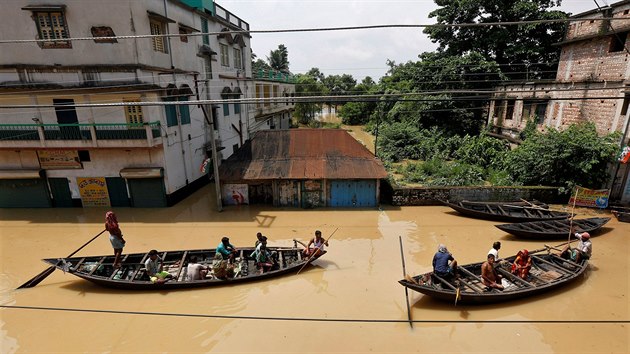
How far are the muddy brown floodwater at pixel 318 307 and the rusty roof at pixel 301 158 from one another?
333 cm

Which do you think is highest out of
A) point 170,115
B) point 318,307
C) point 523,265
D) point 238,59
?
point 238,59

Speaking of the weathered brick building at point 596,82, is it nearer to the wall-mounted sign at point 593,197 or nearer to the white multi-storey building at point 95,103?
the wall-mounted sign at point 593,197

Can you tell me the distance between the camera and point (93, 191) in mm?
17672

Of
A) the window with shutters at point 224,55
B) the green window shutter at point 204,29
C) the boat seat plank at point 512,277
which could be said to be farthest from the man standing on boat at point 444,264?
the window with shutters at point 224,55

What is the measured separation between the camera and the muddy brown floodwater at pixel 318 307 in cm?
823

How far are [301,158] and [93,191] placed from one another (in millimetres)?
11852

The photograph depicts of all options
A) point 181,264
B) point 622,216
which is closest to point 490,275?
point 181,264

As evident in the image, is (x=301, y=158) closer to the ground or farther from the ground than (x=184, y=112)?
closer to the ground

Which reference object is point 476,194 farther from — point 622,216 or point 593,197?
point 622,216

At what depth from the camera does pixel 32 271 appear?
1173cm

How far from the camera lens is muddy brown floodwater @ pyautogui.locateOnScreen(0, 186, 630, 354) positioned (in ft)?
27.0

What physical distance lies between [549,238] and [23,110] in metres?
26.2

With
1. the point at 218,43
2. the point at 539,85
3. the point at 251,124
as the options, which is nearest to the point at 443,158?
the point at 539,85

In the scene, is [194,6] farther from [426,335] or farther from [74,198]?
[426,335]
